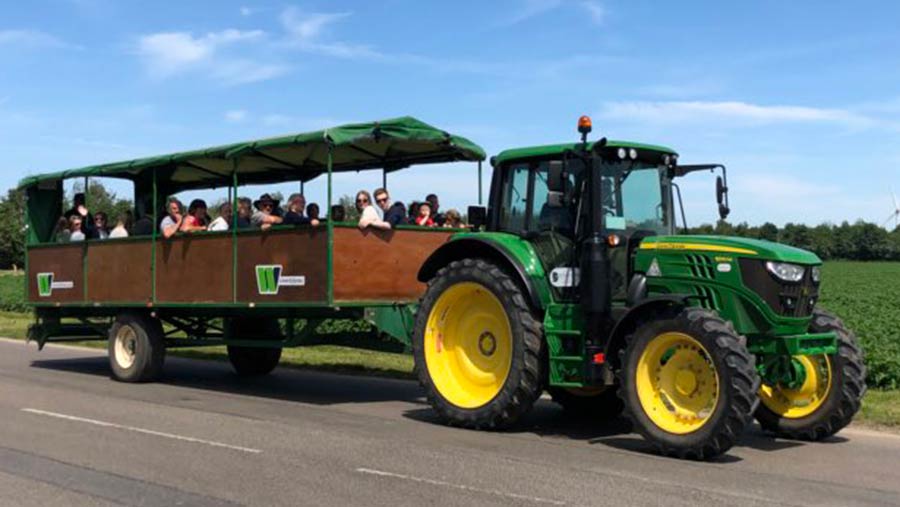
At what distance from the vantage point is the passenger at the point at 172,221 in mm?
12391

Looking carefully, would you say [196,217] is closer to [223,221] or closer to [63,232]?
[223,221]

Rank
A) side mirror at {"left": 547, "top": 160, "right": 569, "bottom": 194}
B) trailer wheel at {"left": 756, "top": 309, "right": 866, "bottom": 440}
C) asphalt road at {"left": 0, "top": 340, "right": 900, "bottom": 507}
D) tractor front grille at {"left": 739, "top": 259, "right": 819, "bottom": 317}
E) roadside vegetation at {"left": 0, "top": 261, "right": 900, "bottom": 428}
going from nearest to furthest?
asphalt road at {"left": 0, "top": 340, "right": 900, "bottom": 507} < tractor front grille at {"left": 739, "top": 259, "right": 819, "bottom": 317} < trailer wheel at {"left": 756, "top": 309, "right": 866, "bottom": 440} < side mirror at {"left": 547, "top": 160, "right": 569, "bottom": 194} < roadside vegetation at {"left": 0, "top": 261, "right": 900, "bottom": 428}

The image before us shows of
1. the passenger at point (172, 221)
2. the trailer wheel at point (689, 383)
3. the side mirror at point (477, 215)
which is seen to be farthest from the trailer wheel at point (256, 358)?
the trailer wheel at point (689, 383)

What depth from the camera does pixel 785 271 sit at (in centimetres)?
762

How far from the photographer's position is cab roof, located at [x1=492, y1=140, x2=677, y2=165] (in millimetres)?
8609

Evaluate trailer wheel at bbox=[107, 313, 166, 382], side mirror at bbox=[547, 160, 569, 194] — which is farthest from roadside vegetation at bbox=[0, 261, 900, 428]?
side mirror at bbox=[547, 160, 569, 194]

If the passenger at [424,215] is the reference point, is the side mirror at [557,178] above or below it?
above

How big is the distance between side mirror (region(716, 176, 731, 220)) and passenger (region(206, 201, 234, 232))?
6.22 meters

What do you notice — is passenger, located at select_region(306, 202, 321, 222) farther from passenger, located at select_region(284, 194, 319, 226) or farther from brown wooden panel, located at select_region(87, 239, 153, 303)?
brown wooden panel, located at select_region(87, 239, 153, 303)

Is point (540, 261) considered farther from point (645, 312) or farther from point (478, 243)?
point (645, 312)

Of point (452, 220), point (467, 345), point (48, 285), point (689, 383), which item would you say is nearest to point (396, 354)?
point (452, 220)

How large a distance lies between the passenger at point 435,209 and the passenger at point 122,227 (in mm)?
4614

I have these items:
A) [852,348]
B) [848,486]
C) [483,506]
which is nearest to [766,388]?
[852,348]

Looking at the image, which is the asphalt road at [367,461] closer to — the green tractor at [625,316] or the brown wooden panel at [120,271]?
the green tractor at [625,316]
